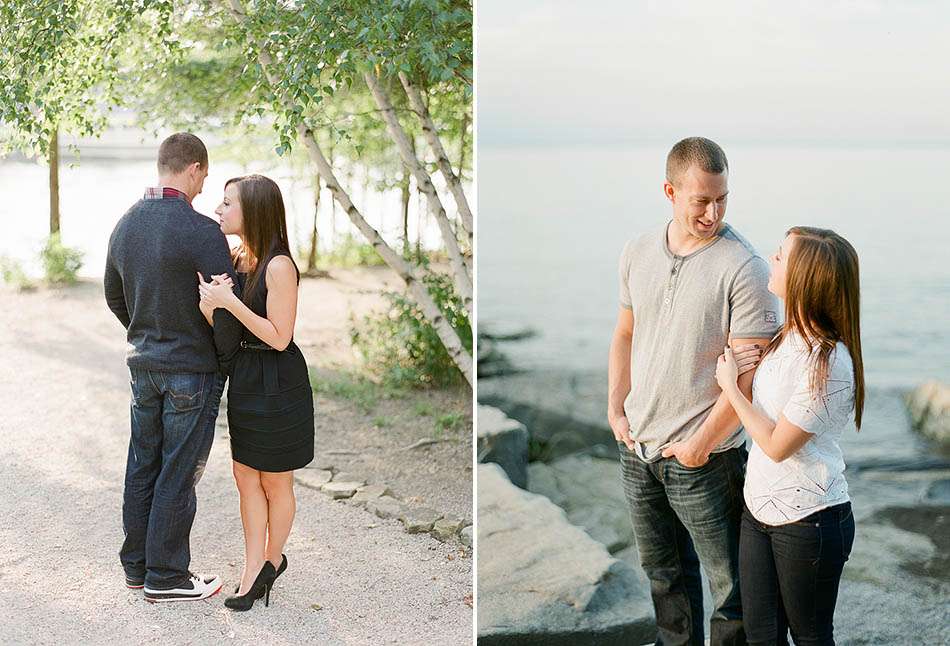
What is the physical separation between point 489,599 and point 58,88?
313cm

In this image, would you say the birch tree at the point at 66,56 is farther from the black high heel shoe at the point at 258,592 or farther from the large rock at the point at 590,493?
the large rock at the point at 590,493

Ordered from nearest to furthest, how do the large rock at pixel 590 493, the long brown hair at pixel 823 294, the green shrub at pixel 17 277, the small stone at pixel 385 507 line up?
the long brown hair at pixel 823 294, the large rock at pixel 590 493, the small stone at pixel 385 507, the green shrub at pixel 17 277

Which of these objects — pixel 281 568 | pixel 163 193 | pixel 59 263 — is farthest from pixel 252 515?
pixel 59 263

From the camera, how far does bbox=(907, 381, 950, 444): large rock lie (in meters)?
3.42

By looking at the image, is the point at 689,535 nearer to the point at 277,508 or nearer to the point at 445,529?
the point at 277,508

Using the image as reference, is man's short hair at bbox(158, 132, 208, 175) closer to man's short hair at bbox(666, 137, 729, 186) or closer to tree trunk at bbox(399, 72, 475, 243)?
tree trunk at bbox(399, 72, 475, 243)

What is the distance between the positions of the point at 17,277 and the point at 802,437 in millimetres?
9119

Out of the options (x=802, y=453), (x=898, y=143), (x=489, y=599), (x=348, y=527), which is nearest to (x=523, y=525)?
(x=489, y=599)

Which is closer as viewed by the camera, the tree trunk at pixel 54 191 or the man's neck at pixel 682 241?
the man's neck at pixel 682 241

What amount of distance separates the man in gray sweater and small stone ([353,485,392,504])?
1164mm

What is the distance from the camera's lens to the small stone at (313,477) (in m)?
5.25

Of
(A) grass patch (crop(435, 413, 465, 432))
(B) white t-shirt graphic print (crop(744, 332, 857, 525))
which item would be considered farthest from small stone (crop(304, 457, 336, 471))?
(B) white t-shirt graphic print (crop(744, 332, 857, 525))

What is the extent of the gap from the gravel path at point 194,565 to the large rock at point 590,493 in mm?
467

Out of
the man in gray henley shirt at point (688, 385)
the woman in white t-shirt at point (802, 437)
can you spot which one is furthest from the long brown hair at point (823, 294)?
the man in gray henley shirt at point (688, 385)
